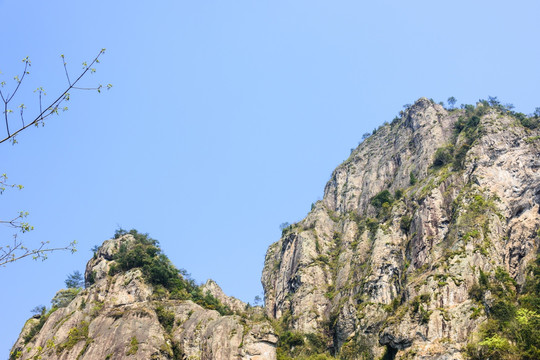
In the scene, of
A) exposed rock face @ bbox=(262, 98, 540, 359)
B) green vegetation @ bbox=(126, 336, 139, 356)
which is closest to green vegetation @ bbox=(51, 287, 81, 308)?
green vegetation @ bbox=(126, 336, 139, 356)

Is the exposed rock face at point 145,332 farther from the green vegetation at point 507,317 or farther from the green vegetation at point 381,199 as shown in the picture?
the green vegetation at point 381,199

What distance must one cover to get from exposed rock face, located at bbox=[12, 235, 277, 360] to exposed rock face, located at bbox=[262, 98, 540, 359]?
61.3 feet

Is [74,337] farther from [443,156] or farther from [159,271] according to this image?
[443,156]

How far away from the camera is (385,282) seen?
3182 inches

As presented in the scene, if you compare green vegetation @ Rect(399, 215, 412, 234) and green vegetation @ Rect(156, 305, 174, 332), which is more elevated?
green vegetation @ Rect(399, 215, 412, 234)

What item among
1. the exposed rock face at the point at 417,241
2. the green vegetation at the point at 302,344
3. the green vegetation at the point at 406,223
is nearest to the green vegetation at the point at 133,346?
the green vegetation at the point at 302,344

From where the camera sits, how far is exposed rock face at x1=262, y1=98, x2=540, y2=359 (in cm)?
6338

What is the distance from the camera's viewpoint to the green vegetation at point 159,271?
272 ft

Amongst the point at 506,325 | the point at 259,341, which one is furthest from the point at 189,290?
the point at 506,325

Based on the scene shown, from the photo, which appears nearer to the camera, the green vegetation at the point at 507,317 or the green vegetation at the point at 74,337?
the green vegetation at the point at 507,317

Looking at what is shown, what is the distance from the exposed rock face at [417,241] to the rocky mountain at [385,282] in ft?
0.89

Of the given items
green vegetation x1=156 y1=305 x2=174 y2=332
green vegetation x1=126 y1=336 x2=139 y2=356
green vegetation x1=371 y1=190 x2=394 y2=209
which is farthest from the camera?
green vegetation x1=371 y1=190 x2=394 y2=209

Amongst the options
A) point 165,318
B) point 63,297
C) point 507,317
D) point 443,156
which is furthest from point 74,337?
point 443,156

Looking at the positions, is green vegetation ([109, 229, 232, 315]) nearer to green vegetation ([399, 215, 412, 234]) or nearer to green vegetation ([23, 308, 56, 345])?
green vegetation ([23, 308, 56, 345])
